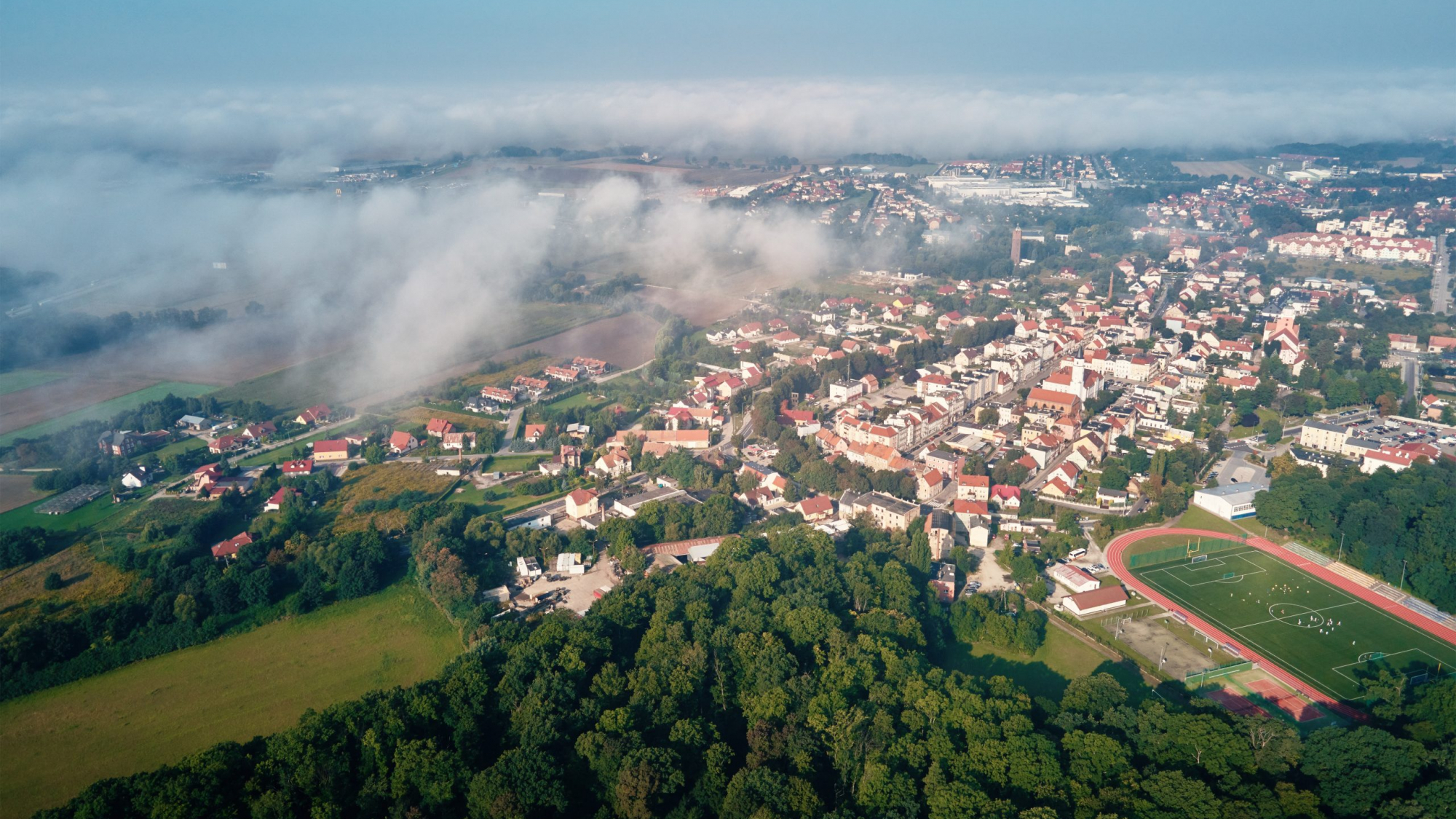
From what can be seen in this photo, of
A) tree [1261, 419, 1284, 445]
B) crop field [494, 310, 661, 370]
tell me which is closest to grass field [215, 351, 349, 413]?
crop field [494, 310, 661, 370]

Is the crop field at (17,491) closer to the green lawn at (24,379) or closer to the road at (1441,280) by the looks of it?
the green lawn at (24,379)

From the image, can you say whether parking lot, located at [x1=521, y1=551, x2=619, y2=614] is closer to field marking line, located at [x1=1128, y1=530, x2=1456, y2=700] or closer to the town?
the town

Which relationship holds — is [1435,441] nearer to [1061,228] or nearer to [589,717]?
[589,717]

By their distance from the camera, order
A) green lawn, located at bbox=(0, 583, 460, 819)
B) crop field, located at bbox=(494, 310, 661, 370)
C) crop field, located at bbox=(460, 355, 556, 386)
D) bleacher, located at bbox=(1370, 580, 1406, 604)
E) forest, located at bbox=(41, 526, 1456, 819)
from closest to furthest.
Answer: forest, located at bbox=(41, 526, 1456, 819) → green lawn, located at bbox=(0, 583, 460, 819) → bleacher, located at bbox=(1370, 580, 1406, 604) → crop field, located at bbox=(460, 355, 556, 386) → crop field, located at bbox=(494, 310, 661, 370)

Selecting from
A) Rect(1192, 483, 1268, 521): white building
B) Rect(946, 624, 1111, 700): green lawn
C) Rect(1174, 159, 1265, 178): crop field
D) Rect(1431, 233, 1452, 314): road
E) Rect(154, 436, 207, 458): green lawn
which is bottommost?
Rect(946, 624, 1111, 700): green lawn

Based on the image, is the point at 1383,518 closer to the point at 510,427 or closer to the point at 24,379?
the point at 510,427

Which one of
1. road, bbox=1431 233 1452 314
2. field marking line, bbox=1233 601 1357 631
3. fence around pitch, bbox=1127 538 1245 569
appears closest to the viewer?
field marking line, bbox=1233 601 1357 631
